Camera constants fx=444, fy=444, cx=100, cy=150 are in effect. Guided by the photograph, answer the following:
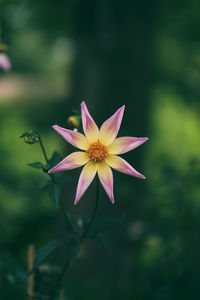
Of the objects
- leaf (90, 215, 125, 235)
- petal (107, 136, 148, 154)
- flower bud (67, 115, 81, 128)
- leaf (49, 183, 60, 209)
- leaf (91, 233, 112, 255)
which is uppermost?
flower bud (67, 115, 81, 128)

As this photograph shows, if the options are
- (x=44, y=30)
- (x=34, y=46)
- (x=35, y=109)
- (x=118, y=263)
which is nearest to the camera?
(x=118, y=263)

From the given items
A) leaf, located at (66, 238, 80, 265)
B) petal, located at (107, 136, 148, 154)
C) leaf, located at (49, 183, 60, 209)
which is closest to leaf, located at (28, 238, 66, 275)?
leaf, located at (66, 238, 80, 265)

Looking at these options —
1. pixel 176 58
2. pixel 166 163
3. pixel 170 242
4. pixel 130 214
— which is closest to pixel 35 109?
pixel 176 58

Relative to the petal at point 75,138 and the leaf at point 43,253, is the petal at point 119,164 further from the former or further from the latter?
the leaf at point 43,253

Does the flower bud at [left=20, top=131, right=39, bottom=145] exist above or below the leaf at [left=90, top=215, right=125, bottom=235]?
above

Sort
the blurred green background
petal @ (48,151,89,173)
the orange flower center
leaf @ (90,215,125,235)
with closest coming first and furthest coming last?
petal @ (48,151,89,173) < the orange flower center < leaf @ (90,215,125,235) < the blurred green background

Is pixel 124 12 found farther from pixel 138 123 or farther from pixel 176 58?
pixel 176 58

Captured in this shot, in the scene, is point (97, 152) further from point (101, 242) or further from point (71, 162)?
point (101, 242)

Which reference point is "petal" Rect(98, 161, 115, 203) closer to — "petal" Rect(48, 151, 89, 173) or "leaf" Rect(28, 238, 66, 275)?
"petal" Rect(48, 151, 89, 173)
